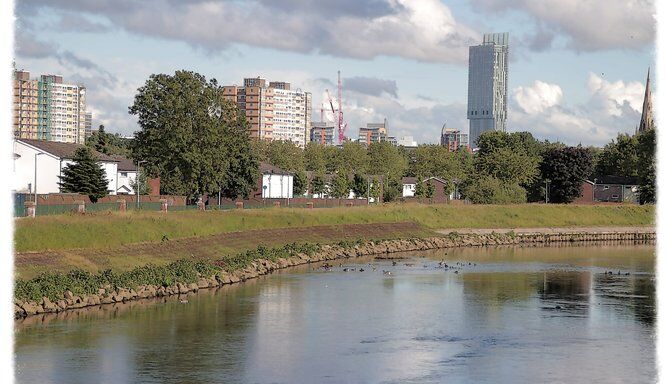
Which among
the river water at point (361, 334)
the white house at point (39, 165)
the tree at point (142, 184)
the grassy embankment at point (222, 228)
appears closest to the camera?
the river water at point (361, 334)

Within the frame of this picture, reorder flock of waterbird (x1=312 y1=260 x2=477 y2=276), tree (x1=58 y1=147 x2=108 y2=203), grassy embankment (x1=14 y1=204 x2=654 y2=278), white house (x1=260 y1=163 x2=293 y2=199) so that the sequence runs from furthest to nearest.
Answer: white house (x1=260 y1=163 x2=293 y2=199) < tree (x1=58 y1=147 x2=108 y2=203) < flock of waterbird (x1=312 y1=260 x2=477 y2=276) < grassy embankment (x1=14 y1=204 x2=654 y2=278)

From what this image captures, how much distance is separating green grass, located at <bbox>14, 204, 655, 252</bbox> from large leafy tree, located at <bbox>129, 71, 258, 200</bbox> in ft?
33.9

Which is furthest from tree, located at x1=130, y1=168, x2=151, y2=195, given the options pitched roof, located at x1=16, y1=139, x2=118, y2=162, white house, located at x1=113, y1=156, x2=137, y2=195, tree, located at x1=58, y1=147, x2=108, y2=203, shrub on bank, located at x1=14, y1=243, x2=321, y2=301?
shrub on bank, located at x1=14, y1=243, x2=321, y2=301

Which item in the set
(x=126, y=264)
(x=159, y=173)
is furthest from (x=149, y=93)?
(x=126, y=264)

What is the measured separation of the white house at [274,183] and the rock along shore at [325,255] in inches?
2010

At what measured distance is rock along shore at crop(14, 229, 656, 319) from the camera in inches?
2451

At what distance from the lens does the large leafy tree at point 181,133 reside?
11862 cm

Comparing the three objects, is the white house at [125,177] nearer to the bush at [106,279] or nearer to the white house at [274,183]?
the white house at [274,183]

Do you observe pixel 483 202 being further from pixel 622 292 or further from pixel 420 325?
pixel 420 325

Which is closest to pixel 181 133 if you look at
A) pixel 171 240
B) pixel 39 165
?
pixel 39 165

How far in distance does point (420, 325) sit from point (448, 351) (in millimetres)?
9090

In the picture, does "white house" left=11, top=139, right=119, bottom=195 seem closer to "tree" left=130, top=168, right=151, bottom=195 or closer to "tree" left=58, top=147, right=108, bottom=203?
"tree" left=58, top=147, right=108, bottom=203

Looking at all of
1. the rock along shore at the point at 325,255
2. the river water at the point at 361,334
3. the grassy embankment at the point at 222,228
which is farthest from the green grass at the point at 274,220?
the river water at the point at 361,334
